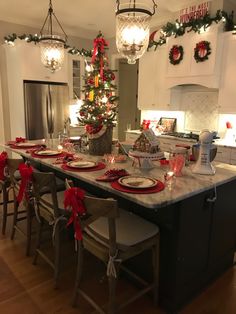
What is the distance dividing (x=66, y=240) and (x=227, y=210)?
5.33ft

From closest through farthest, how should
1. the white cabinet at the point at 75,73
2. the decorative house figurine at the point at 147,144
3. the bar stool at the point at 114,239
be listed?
the bar stool at the point at 114,239
the decorative house figurine at the point at 147,144
the white cabinet at the point at 75,73

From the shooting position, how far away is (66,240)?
2.77m

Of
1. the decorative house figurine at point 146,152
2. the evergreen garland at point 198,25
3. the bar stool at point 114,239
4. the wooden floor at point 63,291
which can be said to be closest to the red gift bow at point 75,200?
the bar stool at point 114,239

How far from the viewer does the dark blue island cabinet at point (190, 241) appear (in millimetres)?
1755

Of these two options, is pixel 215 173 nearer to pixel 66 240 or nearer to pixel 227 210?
pixel 227 210

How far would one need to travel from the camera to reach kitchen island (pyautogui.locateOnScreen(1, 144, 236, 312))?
1.70 m

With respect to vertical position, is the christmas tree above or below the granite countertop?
above

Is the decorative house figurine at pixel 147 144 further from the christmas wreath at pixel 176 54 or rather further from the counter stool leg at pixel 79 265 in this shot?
the christmas wreath at pixel 176 54

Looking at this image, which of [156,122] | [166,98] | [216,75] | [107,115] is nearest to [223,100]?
[216,75]

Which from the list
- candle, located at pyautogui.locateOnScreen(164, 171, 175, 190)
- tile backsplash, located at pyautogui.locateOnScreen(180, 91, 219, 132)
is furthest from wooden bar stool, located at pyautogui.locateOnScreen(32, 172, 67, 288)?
tile backsplash, located at pyautogui.locateOnScreen(180, 91, 219, 132)

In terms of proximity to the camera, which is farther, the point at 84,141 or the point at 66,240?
the point at 84,141

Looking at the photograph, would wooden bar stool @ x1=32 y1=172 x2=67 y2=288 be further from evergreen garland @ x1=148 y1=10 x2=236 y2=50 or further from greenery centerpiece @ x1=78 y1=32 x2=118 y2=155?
evergreen garland @ x1=148 y1=10 x2=236 y2=50

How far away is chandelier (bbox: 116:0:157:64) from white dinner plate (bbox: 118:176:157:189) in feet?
3.85

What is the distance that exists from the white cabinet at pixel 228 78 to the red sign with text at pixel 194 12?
0.59 metres
